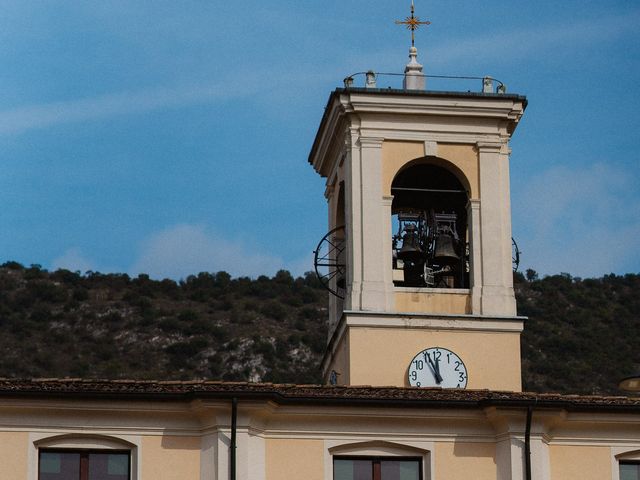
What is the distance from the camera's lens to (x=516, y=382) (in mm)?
42125

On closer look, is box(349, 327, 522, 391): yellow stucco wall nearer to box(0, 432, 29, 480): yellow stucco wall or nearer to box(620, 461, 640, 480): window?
box(620, 461, 640, 480): window

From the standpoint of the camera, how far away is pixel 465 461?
34.4 metres

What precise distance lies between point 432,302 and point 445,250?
1630mm

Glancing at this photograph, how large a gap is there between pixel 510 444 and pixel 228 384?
4714 mm

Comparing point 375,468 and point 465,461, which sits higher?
point 465,461

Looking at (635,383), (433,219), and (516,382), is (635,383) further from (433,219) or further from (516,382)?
(433,219)

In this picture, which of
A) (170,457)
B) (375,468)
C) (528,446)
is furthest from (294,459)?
(528,446)

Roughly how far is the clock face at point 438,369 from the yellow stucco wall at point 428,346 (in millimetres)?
106

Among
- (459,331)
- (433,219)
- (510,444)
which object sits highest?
(433,219)

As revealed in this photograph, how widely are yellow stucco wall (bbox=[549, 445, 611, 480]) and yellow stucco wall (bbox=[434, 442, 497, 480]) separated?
107 cm

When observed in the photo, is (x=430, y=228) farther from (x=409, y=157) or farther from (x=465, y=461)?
(x=465, y=461)

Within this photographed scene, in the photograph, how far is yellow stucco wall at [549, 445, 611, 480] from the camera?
34.6 m

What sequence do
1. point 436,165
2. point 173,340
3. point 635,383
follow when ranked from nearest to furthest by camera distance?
point 635,383, point 436,165, point 173,340

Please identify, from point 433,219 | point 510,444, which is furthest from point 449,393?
point 433,219
